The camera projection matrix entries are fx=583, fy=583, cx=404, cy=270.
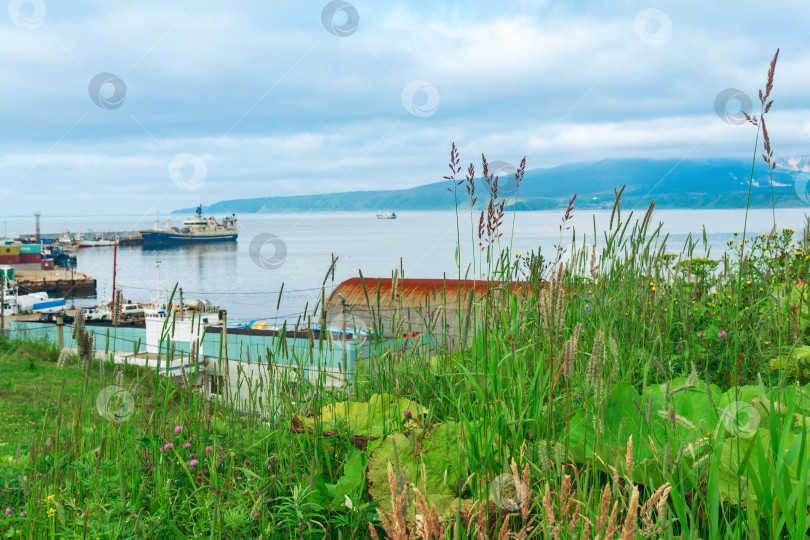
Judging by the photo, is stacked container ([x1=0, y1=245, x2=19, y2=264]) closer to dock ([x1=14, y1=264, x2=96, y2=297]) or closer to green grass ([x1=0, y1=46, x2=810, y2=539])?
dock ([x1=14, y1=264, x2=96, y2=297])

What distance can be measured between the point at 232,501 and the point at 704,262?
3.69 metres

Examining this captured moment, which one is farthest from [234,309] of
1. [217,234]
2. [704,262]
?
[217,234]

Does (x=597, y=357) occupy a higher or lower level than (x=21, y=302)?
higher

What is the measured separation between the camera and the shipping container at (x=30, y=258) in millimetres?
85375

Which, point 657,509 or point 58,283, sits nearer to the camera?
point 657,509

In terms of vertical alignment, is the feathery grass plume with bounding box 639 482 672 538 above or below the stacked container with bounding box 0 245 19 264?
above

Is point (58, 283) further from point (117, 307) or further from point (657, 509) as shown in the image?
point (657, 509)

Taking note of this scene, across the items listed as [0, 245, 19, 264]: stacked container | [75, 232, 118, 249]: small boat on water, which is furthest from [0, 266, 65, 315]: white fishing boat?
[75, 232, 118, 249]: small boat on water

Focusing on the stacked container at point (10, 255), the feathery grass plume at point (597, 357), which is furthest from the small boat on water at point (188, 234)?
the feathery grass plume at point (597, 357)

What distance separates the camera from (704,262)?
422 cm

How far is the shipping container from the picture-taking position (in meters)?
85.4

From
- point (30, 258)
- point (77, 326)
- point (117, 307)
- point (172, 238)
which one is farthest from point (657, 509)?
point (172, 238)

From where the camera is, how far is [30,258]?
286 feet

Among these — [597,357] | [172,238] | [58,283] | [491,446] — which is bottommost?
[58,283]
